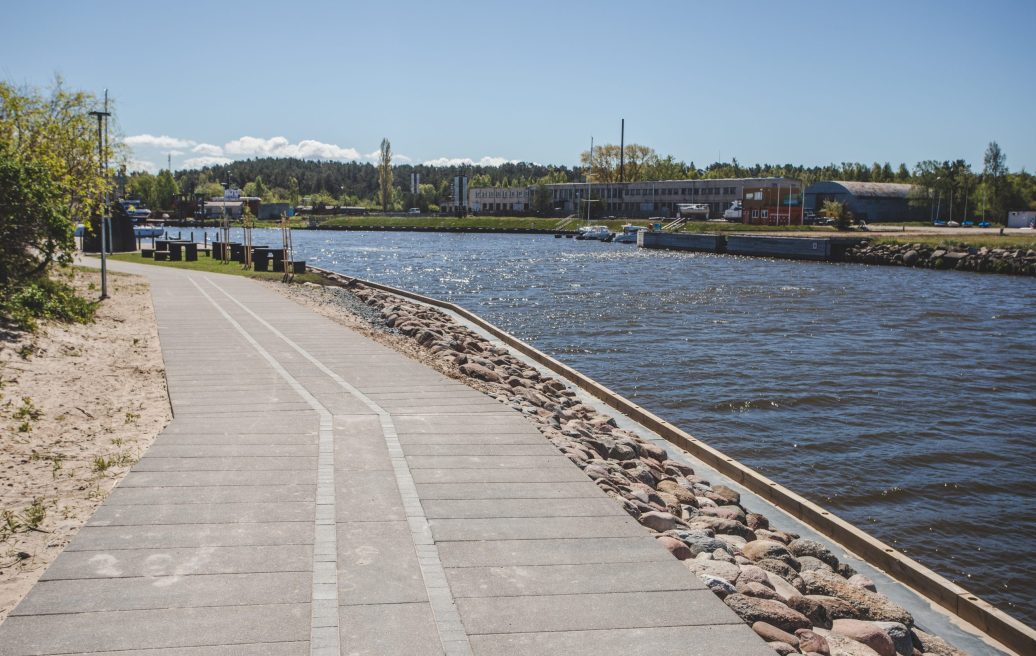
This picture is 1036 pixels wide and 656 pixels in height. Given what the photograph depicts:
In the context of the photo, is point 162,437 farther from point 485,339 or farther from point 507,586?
point 485,339

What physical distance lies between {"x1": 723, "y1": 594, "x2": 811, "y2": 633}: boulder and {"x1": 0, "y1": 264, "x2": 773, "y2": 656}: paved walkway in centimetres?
24

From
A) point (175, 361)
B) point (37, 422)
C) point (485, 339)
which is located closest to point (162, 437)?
point (37, 422)

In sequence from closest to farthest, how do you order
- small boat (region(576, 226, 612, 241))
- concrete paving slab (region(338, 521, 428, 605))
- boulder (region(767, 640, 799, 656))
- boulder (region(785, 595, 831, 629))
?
boulder (region(767, 640, 799, 656)), concrete paving slab (region(338, 521, 428, 605)), boulder (region(785, 595, 831, 629)), small boat (region(576, 226, 612, 241))

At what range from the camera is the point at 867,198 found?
388 ft

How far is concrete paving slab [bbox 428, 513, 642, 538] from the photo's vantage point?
667cm

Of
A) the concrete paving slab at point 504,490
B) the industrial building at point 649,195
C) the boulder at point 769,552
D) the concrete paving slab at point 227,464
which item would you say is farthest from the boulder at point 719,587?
the industrial building at point 649,195

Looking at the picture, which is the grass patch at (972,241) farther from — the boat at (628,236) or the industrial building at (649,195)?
the industrial building at (649,195)

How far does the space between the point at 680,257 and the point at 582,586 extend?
7415 centimetres

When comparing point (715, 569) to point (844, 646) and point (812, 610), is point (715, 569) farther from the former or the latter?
point (844, 646)

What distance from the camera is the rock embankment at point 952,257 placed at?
54.9 metres

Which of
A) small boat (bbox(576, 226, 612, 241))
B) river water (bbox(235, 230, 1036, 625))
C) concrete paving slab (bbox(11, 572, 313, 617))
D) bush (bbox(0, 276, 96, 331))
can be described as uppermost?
small boat (bbox(576, 226, 612, 241))

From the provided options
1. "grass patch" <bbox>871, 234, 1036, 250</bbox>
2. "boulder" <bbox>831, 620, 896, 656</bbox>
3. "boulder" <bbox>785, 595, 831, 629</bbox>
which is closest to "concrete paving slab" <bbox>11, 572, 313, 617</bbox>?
"boulder" <bbox>785, 595, 831, 629</bbox>

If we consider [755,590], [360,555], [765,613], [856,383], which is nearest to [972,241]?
[856,383]

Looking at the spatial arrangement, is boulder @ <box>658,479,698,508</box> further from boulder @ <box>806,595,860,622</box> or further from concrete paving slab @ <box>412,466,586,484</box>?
A: boulder @ <box>806,595,860,622</box>
